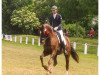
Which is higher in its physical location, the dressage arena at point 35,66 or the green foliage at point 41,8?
the green foliage at point 41,8

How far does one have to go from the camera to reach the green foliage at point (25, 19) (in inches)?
2741

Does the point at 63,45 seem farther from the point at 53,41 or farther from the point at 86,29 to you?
the point at 86,29

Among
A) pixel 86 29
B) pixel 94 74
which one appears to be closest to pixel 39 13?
pixel 86 29

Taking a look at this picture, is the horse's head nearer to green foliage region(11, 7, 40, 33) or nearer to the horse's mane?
the horse's mane

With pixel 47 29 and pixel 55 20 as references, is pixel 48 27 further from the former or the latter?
pixel 55 20

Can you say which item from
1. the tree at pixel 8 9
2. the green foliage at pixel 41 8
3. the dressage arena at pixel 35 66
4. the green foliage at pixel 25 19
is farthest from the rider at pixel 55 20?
the tree at pixel 8 9

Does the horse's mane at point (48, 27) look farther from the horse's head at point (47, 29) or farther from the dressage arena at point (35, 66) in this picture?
the dressage arena at point (35, 66)

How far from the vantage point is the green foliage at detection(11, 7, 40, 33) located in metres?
69.6

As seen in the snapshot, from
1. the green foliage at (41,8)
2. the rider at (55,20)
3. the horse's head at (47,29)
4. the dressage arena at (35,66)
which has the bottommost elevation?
the dressage arena at (35,66)

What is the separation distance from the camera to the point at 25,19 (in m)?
71.1

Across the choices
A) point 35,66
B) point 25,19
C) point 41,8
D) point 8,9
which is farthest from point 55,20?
point 8,9

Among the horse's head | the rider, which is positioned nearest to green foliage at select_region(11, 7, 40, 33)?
the rider

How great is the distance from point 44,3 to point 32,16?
3496 mm

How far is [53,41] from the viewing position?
15969 millimetres
